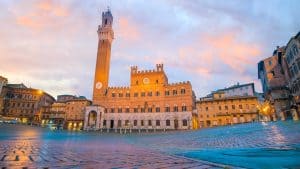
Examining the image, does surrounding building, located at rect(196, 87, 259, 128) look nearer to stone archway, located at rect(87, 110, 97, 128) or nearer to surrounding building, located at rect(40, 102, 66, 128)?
stone archway, located at rect(87, 110, 97, 128)

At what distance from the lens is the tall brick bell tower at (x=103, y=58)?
56122 mm

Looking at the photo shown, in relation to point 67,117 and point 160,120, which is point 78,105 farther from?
point 160,120

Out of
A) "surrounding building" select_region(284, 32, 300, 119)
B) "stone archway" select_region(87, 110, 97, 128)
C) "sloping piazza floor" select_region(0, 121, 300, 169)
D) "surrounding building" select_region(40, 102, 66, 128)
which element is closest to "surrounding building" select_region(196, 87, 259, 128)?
"surrounding building" select_region(284, 32, 300, 119)

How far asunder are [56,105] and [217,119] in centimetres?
5028

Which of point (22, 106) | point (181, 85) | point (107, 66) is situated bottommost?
point (22, 106)

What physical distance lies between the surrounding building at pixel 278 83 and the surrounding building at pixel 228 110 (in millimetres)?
7566

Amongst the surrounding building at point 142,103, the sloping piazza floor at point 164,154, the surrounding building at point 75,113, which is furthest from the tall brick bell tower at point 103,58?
the sloping piazza floor at point 164,154

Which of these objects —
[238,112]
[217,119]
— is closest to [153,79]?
[217,119]

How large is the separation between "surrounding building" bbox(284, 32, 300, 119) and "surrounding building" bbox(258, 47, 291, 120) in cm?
302

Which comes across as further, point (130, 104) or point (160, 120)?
point (130, 104)

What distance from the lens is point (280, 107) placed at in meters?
34.4

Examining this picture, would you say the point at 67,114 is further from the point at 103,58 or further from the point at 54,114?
the point at 103,58

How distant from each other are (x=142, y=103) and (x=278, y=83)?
32530 mm

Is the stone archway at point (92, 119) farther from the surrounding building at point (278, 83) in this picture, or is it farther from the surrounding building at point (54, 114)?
the surrounding building at point (278, 83)
